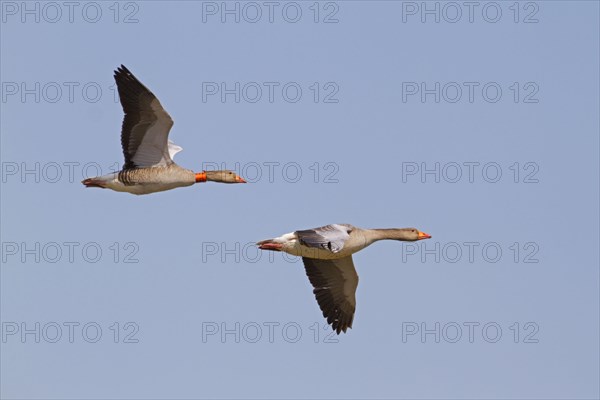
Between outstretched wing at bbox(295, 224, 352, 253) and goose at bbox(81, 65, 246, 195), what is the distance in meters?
2.70

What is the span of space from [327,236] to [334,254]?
745 millimetres

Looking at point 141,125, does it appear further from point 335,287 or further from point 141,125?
point 335,287

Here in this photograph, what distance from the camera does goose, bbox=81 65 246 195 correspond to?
2597 cm

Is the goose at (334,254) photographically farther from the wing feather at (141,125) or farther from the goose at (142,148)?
the wing feather at (141,125)

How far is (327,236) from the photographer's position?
975 inches

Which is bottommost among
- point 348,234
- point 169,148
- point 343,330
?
point 343,330

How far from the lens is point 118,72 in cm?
2617

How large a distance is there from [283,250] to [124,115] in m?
3.72

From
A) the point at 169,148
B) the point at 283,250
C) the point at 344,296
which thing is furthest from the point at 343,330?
the point at 169,148

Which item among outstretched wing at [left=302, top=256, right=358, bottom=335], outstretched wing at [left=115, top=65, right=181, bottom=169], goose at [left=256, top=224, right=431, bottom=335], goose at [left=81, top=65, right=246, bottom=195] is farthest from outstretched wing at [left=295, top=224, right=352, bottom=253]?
outstretched wing at [left=115, top=65, right=181, bottom=169]

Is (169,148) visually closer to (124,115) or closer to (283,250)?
(124,115)

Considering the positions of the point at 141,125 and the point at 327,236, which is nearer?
the point at 327,236

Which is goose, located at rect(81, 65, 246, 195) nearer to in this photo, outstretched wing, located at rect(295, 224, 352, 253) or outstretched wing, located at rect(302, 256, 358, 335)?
outstretched wing, located at rect(295, 224, 352, 253)

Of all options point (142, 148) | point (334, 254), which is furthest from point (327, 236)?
point (142, 148)
